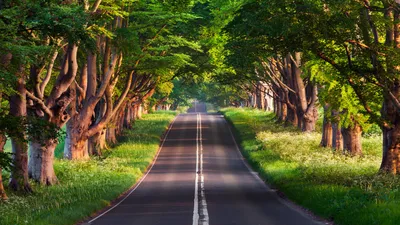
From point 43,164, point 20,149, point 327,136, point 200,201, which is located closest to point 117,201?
point 200,201

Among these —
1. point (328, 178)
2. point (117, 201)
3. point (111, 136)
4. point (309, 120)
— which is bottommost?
point (117, 201)

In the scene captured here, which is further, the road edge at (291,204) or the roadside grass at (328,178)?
the road edge at (291,204)

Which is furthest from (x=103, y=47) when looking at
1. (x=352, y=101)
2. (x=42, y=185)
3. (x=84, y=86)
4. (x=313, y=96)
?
(x=313, y=96)

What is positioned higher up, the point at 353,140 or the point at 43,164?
the point at 353,140

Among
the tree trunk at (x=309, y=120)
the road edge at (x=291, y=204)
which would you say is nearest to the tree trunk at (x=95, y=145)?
the road edge at (x=291, y=204)

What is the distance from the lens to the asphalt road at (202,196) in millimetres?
19234

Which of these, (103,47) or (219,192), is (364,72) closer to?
(219,192)

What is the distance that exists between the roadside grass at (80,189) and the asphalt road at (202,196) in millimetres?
723

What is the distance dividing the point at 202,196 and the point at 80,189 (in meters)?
4.80

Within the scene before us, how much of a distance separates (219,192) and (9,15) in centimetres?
1515

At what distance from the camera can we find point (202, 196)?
26562mm

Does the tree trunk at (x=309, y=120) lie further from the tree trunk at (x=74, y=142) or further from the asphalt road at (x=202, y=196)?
the tree trunk at (x=74, y=142)

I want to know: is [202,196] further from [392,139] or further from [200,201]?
[392,139]

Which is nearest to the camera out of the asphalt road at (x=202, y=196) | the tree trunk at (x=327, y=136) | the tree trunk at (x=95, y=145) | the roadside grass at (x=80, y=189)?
the roadside grass at (x=80, y=189)
